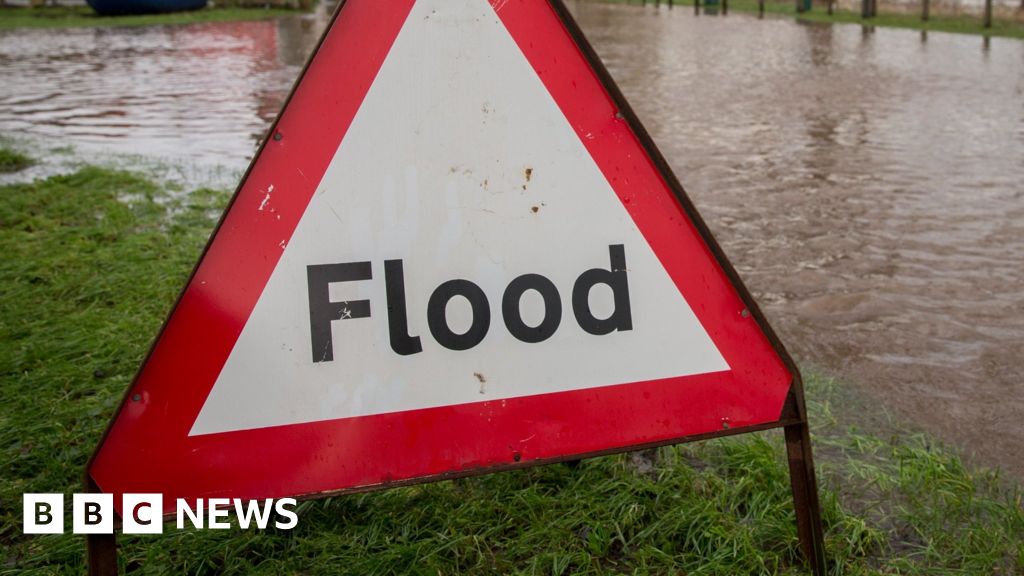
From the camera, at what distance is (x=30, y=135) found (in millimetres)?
8133

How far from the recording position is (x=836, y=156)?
6.81m

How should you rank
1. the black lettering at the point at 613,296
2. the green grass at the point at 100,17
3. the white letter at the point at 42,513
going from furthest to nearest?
the green grass at the point at 100,17, the white letter at the point at 42,513, the black lettering at the point at 613,296

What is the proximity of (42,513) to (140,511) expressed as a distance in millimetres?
891

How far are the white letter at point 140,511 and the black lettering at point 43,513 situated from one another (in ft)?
2.67

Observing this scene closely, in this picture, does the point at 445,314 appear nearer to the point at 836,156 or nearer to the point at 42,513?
the point at 42,513

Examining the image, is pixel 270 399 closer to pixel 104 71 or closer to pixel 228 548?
pixel 228 548

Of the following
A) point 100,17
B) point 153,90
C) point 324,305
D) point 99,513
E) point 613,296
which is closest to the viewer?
point 99,513

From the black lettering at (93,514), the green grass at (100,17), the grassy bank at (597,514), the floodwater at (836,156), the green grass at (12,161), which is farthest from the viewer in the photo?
the green grass at (100,17)


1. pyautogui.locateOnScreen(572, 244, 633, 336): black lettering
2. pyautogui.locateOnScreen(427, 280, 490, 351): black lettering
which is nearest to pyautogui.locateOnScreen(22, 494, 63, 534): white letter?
pyautogui.locateOnScreen(427, 280, 490, 351): black lettering

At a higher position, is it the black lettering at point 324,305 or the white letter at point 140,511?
the black lettering at point 324,305

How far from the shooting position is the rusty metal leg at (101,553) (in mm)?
1581

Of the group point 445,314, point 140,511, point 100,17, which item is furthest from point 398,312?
point 100,17

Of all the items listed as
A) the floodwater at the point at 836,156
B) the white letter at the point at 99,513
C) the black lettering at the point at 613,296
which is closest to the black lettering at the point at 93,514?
the white letter at the point at 99,513

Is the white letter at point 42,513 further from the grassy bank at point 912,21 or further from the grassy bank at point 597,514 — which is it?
the grassy bank at point 912,21
